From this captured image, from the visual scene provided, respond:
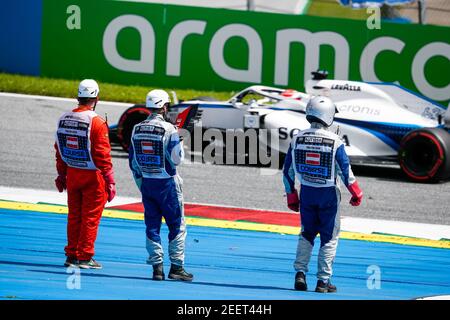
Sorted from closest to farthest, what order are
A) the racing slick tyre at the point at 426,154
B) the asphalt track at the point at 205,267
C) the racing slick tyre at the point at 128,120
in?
the asphalt track at the point at 205,267 < the racing slick tyre at the point at 426,154 < the racing slick tyre at the point at 128,120

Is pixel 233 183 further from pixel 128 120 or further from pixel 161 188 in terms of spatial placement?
pixel 161 188

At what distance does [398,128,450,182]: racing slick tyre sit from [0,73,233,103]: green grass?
6.41 meters

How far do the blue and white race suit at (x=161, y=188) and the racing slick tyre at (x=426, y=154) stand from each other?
7378mm

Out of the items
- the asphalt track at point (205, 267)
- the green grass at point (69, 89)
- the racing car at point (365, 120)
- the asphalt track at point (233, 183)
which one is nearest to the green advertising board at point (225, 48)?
the green grass at point (69, 89)

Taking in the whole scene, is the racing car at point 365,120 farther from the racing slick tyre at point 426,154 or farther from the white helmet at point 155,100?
the white helmet at point 155,100

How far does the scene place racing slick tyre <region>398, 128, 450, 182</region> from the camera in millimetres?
15773

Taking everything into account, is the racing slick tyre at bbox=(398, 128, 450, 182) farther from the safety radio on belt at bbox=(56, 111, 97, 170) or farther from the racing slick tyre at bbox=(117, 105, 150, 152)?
the safety radio on belt at bbox=(56, 111, 97, 170)

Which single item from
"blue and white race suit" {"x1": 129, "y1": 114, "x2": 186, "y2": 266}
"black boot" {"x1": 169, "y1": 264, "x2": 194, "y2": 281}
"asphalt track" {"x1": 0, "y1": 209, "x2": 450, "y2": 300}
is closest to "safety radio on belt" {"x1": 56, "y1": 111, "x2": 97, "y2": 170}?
"blue and white race suit" {"x1": 129, "y1": 114, "x2": 186, "y2": 266}

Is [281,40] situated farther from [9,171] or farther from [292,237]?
[292,237]

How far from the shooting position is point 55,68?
894 inches

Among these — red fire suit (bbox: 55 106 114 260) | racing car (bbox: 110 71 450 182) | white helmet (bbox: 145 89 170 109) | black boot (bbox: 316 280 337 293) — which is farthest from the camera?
racing car (bbox: 110 71 450 182)

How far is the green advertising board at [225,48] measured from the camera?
71.2ft
